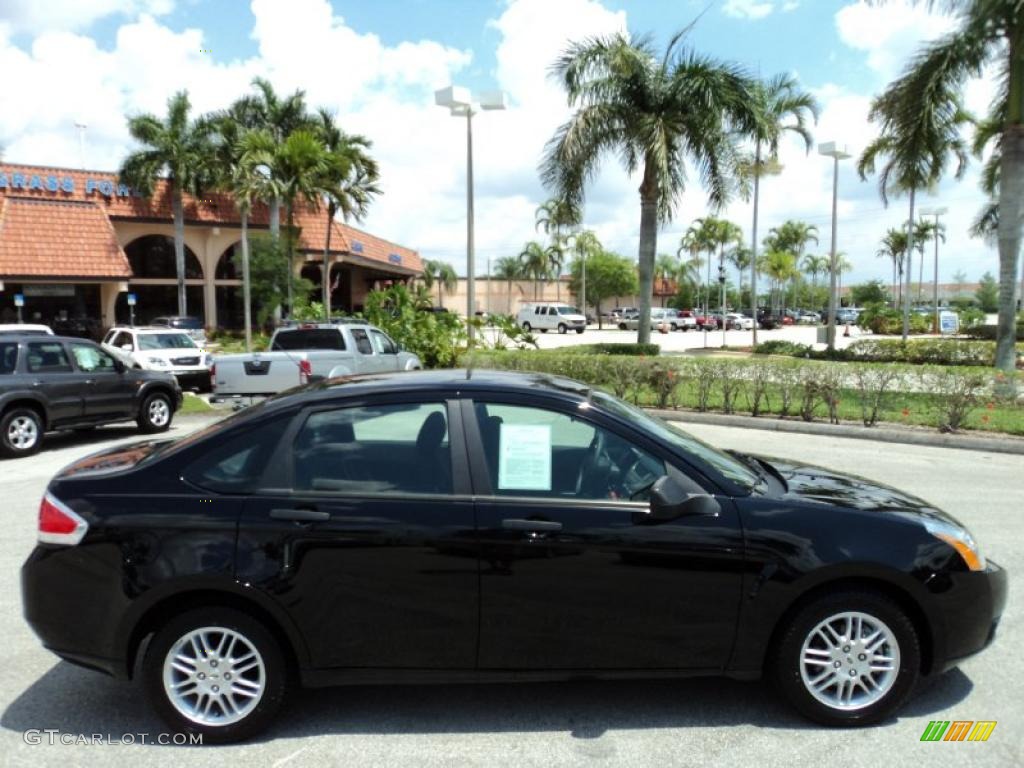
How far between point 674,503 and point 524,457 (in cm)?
69

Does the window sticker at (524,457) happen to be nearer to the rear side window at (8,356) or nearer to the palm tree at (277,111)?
the rear side window at (8,356)

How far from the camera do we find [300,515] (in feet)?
11.3

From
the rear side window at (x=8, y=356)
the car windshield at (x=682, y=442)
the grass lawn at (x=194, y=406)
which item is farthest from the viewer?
→ the grass lawn at (x=194, y=406)

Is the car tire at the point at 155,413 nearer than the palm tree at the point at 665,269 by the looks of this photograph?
Yes

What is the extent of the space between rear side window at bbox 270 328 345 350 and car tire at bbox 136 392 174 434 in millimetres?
3100

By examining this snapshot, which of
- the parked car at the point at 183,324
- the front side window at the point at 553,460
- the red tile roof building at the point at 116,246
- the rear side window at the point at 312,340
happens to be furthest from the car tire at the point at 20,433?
the red tile roof building at the point at 116,246

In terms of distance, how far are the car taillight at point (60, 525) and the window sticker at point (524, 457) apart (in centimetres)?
182

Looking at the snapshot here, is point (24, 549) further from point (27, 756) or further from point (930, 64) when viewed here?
point (930, 64)

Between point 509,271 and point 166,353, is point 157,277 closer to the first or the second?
point 166,353

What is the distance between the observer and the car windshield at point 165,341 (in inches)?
750

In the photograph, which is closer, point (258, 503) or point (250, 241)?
point (258, 503)

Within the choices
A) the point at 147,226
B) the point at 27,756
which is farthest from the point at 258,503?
the point at 147,226

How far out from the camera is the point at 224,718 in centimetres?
348

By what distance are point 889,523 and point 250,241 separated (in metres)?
32.2
